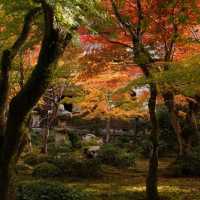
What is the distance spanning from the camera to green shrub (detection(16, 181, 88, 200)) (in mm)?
12227

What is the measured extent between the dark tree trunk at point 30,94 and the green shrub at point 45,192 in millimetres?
3617

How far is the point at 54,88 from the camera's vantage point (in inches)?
993

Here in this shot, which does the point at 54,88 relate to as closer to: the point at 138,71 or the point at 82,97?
the point at 82,97

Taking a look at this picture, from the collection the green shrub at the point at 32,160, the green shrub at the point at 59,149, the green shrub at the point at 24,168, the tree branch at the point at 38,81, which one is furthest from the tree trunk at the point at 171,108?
the tree branch at the point at 38,81

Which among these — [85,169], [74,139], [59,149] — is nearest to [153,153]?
[85,169]

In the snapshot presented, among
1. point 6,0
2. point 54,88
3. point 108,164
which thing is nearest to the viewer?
point 6,0

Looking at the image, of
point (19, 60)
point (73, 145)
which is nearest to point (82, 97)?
point (19, 60)

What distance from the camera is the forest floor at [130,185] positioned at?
48.4 ft

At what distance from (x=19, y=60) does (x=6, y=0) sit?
9.96 meters

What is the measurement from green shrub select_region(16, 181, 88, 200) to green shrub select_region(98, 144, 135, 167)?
33.0ft

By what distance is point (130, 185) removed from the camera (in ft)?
55.8

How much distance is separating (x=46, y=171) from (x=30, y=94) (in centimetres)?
1173

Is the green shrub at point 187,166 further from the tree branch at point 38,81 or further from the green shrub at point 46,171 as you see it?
the tree branch at point 38,81

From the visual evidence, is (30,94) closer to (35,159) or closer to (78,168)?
(78,168)
